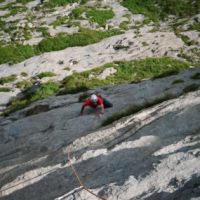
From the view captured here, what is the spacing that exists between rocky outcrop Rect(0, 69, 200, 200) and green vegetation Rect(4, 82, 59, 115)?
9639 mm

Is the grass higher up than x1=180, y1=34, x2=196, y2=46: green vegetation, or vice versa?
the grass

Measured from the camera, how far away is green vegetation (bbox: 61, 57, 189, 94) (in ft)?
153

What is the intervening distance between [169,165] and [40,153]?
10.7m

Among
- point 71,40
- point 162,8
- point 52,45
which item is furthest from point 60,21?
point 162,8

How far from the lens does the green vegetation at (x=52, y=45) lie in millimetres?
57594

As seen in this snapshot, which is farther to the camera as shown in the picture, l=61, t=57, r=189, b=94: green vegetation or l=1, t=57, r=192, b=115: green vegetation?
l=61, t=57, r=189, b=94: green vegetation

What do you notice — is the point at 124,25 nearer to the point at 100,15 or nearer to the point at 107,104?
the point at 100,15

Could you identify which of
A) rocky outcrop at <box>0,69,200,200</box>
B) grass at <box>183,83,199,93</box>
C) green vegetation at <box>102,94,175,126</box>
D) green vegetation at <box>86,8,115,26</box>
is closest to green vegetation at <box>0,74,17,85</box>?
rocky outcrop at <box>0,69,200,200</box>

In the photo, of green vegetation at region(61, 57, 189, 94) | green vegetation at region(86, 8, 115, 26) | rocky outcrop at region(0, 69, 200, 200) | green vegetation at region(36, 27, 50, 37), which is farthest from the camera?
green vegetation at region(86, 8, 115, 26)

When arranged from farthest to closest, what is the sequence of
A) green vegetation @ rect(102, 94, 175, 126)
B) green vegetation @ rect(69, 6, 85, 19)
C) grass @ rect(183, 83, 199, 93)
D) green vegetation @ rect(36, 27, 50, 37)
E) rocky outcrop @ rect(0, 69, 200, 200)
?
green vegetation @ rect(69, 6, 85, 19) < green vegetation @ rect(36, 27, 50, 37) < grass @ rect(183, 83, 199, 93) < green vegetation @ rect(102, 94, 175, 126) < rocky outcrop @ rect(0, 69, 200, 200)

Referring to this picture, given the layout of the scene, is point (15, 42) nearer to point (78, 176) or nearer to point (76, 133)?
point (76, 133)

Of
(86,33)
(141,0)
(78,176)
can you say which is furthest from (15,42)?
(78,176)

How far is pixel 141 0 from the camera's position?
69375mm

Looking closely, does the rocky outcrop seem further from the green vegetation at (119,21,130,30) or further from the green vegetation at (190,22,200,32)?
the green vegetation at (119,21,130,30)
